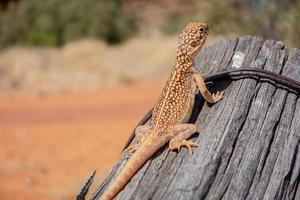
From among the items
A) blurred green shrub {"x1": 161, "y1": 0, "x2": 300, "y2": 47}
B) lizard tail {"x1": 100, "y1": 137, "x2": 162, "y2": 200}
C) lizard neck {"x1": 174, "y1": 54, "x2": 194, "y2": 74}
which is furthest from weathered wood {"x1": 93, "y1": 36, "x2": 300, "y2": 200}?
blurred green shrub {"x1": 161, "y1": 0, "x2": 300, "y2": 47}

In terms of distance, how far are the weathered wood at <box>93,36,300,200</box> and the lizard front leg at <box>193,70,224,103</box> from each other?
0.13 feet

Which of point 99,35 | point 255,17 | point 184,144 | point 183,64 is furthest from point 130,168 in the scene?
point 99,35

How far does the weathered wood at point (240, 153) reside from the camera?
2.44 metres

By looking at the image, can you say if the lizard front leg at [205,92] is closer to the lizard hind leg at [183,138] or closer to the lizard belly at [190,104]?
the lizard belly at [190,104]

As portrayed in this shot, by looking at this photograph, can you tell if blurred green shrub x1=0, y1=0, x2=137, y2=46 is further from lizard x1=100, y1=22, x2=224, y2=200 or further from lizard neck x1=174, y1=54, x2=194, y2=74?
lizard neck x1=174, y1=54, x2=194, y2=74

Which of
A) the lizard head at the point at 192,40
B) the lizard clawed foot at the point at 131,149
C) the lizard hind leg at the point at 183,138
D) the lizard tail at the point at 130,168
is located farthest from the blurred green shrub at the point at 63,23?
the lizard tail at the point at 130,168

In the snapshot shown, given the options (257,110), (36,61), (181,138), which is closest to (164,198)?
(181,138)

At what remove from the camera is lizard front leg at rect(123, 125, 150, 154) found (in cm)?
310

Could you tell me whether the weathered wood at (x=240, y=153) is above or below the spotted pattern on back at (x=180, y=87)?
below

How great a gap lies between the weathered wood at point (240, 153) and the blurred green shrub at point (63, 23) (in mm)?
26813

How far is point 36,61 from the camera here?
24156 millimetres

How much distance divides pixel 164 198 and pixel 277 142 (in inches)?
24.7

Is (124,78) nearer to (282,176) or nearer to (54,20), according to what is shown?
(54,20)

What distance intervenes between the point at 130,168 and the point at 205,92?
77 cm
